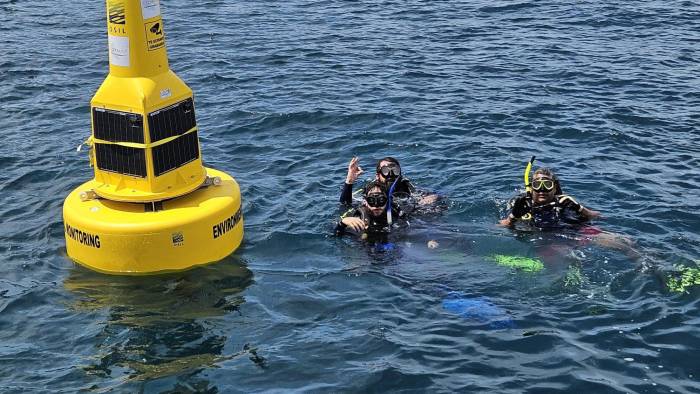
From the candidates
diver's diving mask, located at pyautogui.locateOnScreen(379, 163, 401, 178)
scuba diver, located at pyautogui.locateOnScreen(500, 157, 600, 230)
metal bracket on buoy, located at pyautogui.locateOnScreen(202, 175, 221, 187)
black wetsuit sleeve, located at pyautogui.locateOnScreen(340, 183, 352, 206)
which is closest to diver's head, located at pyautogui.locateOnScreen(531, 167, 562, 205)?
scuba diver, located at pyautogui.locateOnScreen(500, 157, 600, 230)

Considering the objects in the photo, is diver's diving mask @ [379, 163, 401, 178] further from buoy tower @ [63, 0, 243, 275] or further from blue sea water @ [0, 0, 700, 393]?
buoy tower @ [63, 0, 243, 275]

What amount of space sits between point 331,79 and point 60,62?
6935mm

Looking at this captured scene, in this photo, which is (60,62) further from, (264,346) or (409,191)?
(264,346)

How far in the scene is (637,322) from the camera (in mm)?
10375

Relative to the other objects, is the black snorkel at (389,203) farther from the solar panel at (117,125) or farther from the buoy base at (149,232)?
the solar panel at (117,125)

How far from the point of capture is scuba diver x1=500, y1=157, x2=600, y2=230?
12.8m

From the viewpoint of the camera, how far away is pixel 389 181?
13.5 meters

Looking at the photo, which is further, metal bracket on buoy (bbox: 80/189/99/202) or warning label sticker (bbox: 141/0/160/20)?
metal bracket on buoy (bbox: 80/189/99/202)

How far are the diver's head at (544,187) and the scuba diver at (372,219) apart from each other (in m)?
2.06

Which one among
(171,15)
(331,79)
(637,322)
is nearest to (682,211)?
(637,322)

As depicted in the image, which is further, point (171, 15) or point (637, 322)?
point (171, 15)

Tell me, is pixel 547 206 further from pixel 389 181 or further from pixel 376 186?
pixel 376 186

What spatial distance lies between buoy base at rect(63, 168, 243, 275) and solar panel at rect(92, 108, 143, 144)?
85 cm

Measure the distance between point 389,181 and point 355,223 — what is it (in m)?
0.92
